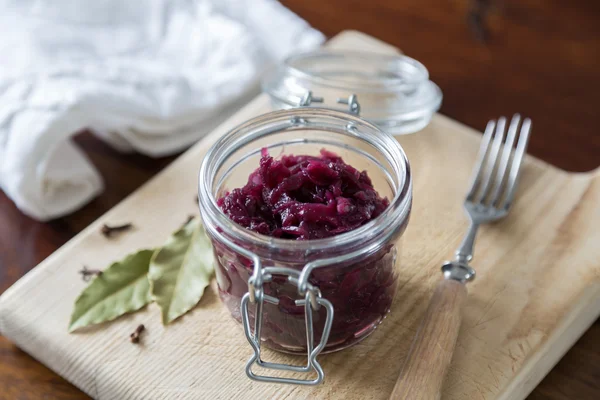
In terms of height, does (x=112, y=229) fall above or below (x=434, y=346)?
below

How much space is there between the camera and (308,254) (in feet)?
4.87

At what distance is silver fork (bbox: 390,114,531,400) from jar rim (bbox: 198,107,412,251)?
0.96ft

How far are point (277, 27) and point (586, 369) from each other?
1755 millimetres

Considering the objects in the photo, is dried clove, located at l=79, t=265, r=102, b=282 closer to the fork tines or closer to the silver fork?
the silver fork

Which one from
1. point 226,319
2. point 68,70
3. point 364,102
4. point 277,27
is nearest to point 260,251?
point 226,319

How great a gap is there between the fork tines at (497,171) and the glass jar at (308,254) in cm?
37

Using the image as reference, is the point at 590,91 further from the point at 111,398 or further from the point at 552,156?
the point at 111,398

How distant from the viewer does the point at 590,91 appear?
2.78 metres

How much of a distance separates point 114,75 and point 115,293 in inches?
37.7

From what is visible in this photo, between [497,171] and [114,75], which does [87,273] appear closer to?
[114,75]

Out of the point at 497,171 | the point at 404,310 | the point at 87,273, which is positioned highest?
the point at 497,171

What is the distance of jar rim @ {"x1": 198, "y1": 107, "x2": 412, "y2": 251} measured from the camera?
4.88ft

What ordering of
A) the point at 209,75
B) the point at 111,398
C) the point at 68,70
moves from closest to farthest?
the point at 111,398 → the point at 68,70 → the point at 209,75

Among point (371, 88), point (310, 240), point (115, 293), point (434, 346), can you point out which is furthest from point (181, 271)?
point (371, 88)
